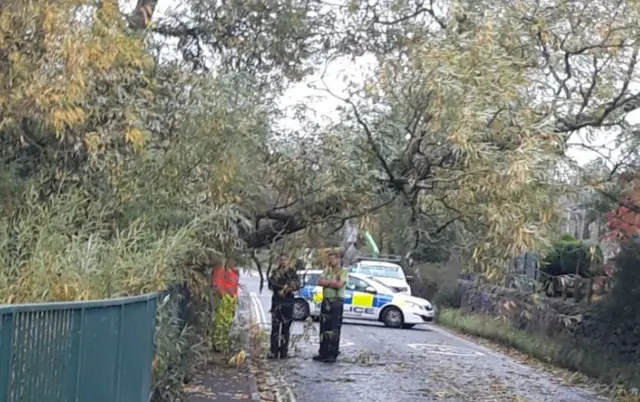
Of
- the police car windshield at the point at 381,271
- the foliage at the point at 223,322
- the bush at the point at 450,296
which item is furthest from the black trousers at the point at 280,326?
the bush at the point at 450,296

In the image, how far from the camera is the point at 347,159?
12680 millimetres

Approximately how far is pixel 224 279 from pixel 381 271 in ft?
68.3

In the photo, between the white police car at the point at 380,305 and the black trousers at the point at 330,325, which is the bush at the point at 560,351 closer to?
the white police car at the point at 380,305

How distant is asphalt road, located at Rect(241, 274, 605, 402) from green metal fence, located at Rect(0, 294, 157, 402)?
609cm

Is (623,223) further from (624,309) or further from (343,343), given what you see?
(343,343)

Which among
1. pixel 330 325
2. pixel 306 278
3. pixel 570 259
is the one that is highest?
pixel 570 259

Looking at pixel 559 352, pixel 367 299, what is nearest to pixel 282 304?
pixel 559 352

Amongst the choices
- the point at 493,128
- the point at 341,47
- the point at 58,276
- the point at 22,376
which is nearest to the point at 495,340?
the point at 341,47

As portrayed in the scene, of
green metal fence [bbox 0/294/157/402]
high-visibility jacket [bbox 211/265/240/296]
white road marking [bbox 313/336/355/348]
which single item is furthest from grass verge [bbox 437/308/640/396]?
green metal fence [bbox 0/294/157/402]

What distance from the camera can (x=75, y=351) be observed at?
5.95 metres

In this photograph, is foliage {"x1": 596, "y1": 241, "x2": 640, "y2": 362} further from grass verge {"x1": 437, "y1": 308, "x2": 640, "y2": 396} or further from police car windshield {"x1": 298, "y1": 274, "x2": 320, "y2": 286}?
police car windshield {"x1": 298, "y1": 274, "x2": 320, "y2": 286}

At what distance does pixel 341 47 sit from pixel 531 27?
10.1 feet

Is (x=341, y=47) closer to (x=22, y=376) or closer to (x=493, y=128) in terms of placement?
(x=493, y=128)

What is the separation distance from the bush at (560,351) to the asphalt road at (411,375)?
81 centimetres
